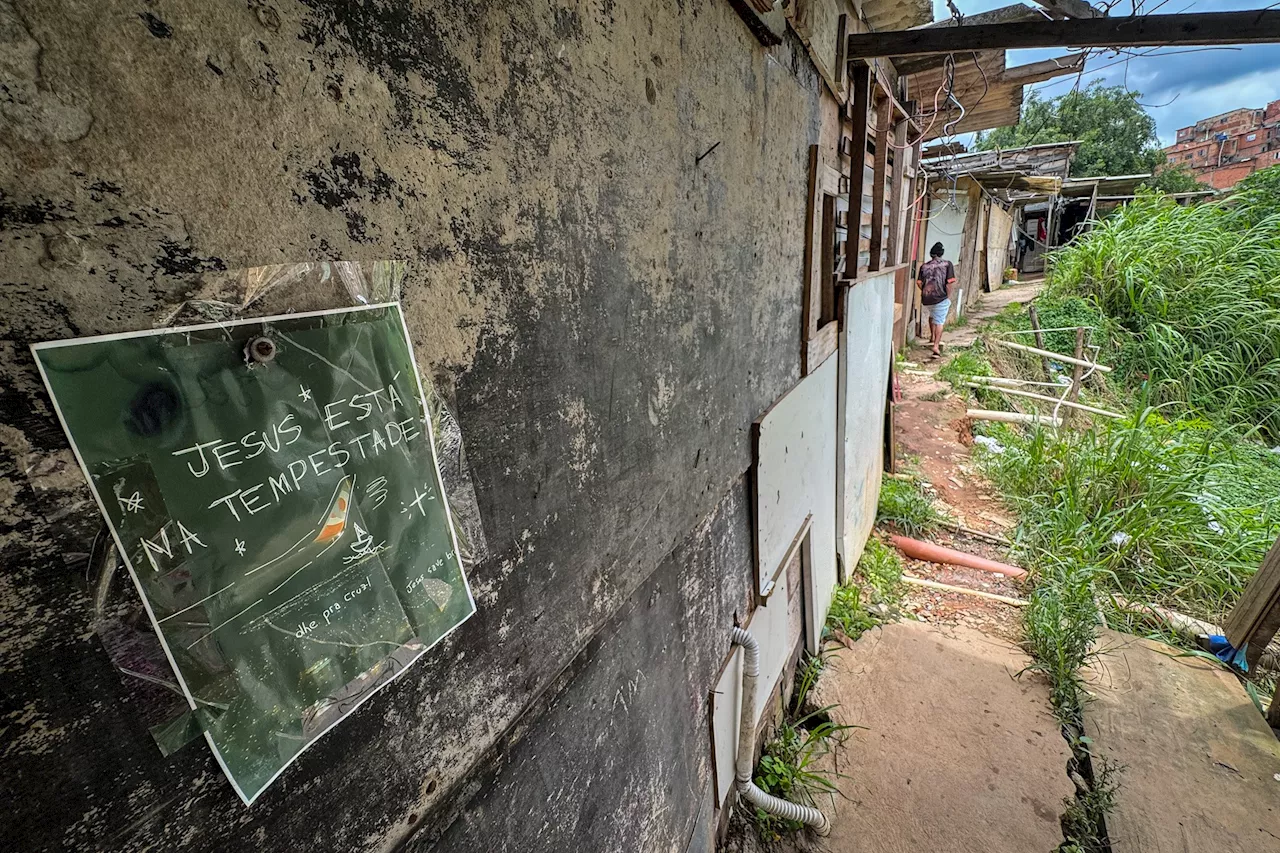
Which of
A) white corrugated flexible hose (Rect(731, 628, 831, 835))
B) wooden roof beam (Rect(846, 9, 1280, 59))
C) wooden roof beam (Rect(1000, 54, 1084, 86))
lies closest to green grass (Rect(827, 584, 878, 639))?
white corrugated flexible hose (Rect(731, 628, 831, 835))

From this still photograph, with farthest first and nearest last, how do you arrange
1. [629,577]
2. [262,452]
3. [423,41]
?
[629,577] → [423,41] → [262,452]

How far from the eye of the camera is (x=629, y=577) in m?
1.36

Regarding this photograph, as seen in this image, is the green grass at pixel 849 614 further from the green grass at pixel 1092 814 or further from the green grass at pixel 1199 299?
the green grass at pixel 1199 299

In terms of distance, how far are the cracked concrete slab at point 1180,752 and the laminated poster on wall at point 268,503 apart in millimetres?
3517

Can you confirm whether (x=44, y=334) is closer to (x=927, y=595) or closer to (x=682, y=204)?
(x=682, y=204)

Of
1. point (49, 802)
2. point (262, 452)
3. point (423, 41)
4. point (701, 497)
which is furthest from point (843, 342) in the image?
point (49, 802)

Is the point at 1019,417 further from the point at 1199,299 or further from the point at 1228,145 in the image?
the point at 1228,145

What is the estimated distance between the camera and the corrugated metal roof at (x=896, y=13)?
3.15m

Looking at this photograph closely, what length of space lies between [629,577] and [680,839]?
49.4 inches

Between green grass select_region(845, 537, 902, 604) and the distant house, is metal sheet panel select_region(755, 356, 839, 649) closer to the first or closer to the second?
green grass select_region(845, 537, 902, 604)

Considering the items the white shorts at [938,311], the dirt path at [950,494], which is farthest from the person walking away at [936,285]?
the dirt path at [950,494]

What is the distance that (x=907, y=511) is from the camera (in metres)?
4.90

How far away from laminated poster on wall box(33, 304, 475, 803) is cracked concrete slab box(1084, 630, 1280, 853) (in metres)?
3.52

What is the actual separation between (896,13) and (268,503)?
437 centimetres
